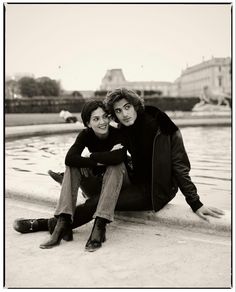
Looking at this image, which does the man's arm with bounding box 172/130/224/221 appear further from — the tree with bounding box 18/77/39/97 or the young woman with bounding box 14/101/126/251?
the tree with bounding box 18/77/39/97

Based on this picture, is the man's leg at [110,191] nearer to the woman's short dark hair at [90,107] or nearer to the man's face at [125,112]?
the man's face at [125,112]

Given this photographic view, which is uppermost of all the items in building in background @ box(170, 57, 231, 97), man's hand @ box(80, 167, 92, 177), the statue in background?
building in background @ box(170, 57, 231, 97)

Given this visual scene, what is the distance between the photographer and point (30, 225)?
3.59 metres

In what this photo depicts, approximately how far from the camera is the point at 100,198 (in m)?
3.34

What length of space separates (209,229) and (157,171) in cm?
64

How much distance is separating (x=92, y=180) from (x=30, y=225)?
0.66 metres

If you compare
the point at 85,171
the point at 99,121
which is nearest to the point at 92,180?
the point at 85,171

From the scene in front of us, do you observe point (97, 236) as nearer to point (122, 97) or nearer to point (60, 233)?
point (60, 233)

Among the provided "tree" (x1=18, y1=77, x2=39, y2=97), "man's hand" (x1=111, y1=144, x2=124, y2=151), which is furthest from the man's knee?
"tree" (x1=18, y1=77, x2=39, y2=97)

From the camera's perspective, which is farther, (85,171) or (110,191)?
(85,171)

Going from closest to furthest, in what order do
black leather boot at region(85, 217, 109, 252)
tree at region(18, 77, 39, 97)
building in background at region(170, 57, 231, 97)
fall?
Answer: black leather boot at region(85, 217, 109, 252)
building in background at region(170, 57, 231, 97)
tree at region(18, 77, 39, 97)

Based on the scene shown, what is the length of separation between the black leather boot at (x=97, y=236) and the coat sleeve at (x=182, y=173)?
695mm

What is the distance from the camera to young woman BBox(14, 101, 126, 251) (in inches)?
130

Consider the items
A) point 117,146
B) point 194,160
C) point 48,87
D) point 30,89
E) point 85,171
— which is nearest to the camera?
point 117,146
